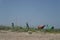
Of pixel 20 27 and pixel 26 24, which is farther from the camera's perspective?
pixel 26 24

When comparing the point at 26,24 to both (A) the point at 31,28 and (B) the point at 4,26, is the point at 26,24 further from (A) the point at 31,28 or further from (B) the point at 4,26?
(B) the point at 4,26

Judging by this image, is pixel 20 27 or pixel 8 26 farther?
pixel 8 26

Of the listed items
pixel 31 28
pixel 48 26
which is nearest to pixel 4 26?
pixel 31 28

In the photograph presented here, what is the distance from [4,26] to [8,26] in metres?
0.43

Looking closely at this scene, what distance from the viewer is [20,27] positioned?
58.8ft

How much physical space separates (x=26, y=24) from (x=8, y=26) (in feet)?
6.50

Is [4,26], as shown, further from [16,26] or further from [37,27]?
[37,27]

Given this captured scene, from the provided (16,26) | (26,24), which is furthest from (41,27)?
(16,26)

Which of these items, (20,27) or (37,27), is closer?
(20,27)

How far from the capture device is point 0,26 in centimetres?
1891

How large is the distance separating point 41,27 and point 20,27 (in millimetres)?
2678

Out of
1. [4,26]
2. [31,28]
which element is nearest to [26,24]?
→ [31,28]

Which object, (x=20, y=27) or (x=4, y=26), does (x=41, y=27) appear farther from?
(x=4, y=26)

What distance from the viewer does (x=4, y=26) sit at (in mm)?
19172
